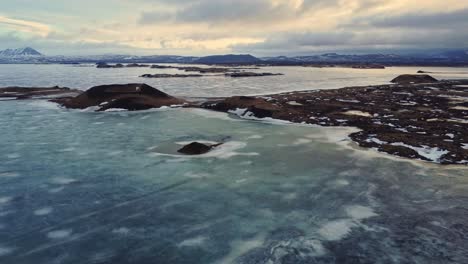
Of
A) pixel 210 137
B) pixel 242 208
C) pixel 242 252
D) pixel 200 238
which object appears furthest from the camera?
pixel 210 137

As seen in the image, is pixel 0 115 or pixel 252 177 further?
pixel 0 115

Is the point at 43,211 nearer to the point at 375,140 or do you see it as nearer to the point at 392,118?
the point at 375,140

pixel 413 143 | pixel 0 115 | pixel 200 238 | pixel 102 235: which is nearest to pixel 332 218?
pixel 200 238

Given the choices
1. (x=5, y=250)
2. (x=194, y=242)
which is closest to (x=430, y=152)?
(x=194, y=242)

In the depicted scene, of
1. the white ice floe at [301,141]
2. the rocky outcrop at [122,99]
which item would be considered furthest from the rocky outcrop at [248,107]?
the white ice floe at [301,141]

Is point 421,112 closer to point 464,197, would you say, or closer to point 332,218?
point 464,197

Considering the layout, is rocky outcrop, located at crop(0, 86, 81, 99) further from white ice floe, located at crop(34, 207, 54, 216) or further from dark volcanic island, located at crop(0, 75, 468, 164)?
white ice floe, located at crop(34, 207, 54, 216)

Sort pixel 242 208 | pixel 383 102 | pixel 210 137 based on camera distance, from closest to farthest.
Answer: pixel 242 208, pixel 210 137, pixel 383 102
